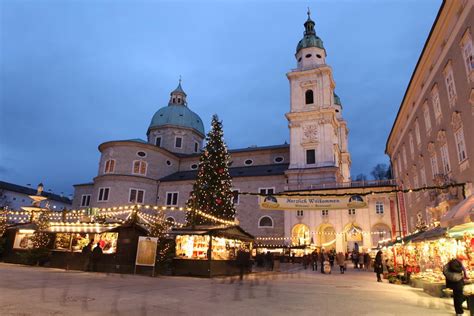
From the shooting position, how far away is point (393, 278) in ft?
55.4

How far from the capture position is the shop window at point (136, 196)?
48.6 m

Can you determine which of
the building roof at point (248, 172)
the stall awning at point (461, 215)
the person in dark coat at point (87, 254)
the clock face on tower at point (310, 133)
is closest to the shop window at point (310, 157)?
the clock face on tower at point (310, 133)

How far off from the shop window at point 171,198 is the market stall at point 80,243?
27819 mm

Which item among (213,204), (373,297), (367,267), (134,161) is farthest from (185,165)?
(373,297)

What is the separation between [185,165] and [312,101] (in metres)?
24.1

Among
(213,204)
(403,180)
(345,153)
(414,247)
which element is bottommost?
(414,247)

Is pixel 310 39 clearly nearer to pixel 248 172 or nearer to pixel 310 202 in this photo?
pixel 248 172

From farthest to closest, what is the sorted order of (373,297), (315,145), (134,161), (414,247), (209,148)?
1. (134,161)
2. (315,145)
3. (209,148)
4. (414,247)
5. (373,297)

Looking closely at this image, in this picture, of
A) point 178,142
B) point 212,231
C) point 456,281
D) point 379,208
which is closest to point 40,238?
point 212,231

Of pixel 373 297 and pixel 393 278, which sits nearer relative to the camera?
pixel 373 297

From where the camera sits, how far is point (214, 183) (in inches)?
1193

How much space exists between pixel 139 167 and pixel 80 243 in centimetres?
3136

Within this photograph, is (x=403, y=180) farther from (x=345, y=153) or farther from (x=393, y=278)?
(x=345, y=153)

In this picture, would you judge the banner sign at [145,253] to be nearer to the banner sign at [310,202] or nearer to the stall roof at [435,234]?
the banner sign at [310,202]
